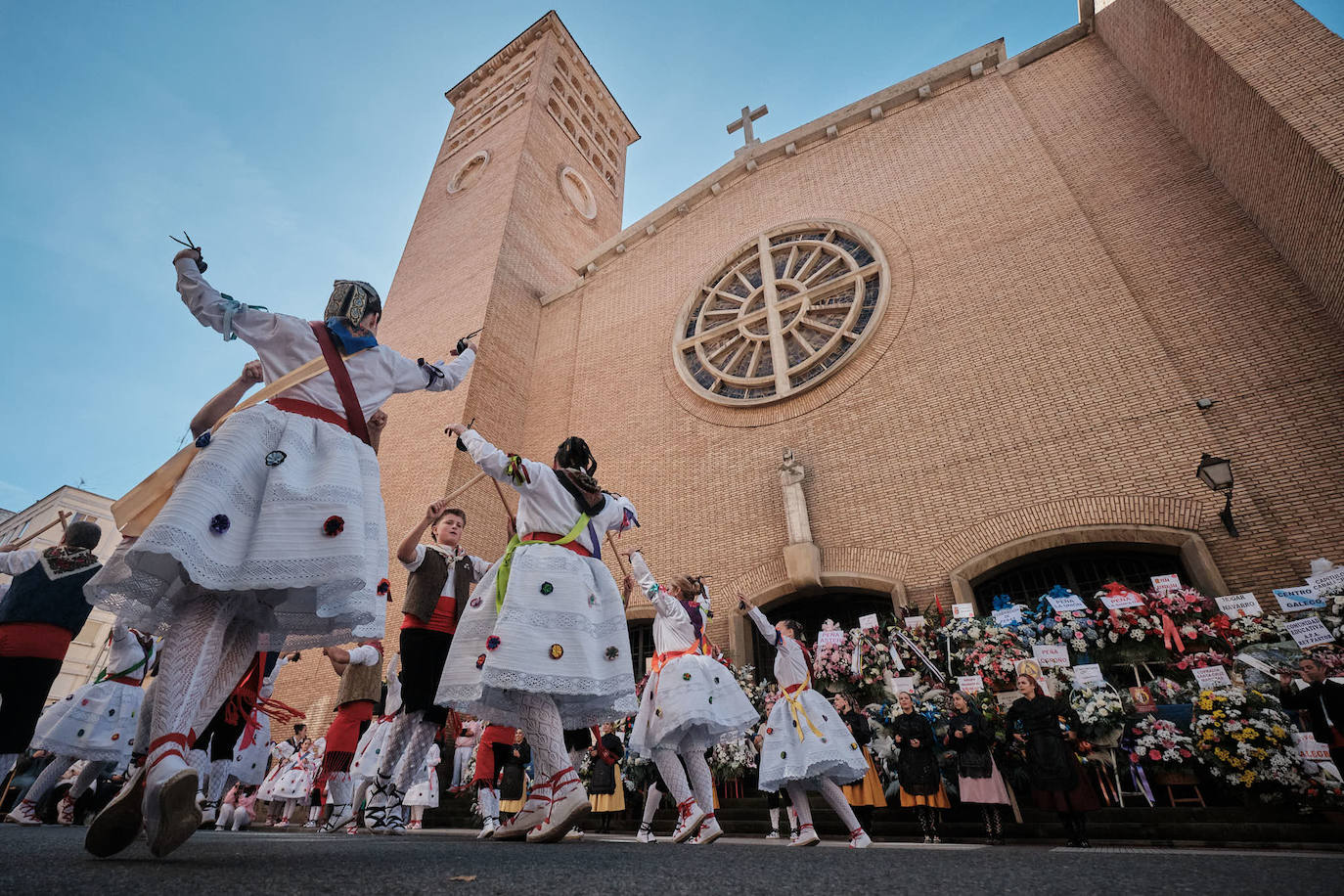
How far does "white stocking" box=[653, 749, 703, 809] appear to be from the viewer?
13.1 ft

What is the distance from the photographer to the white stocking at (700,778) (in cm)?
427

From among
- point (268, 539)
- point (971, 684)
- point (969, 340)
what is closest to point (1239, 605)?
point (971, 684)

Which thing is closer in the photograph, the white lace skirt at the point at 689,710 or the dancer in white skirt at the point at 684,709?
the dancer in white skirt at the point at 684,709

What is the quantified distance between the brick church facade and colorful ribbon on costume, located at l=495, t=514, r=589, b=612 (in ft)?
21.1

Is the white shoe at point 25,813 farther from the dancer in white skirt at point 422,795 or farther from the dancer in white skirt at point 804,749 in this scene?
the dancer in white skirt at point 804,749

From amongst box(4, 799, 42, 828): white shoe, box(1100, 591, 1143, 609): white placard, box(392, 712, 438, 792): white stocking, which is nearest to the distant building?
box(4, 799, 42, 828): white shoe

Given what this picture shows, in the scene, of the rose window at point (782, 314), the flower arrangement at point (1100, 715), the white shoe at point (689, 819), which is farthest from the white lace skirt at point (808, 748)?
the rose window at point (782, 314)

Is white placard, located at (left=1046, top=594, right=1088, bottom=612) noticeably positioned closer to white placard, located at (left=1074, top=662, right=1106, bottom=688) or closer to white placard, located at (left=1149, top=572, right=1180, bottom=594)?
white placard, located at (left=1149, top=572, right=1180, bottom=594)

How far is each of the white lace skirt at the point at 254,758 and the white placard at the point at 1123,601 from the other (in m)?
8.49

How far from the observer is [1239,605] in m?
6.46

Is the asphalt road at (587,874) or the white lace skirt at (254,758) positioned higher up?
the white lace skirt at (254,758)

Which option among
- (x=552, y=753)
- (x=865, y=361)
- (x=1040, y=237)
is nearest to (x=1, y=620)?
(x=552, y=753)

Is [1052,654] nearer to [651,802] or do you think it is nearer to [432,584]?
[651,802]

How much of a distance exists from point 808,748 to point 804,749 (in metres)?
0.04
